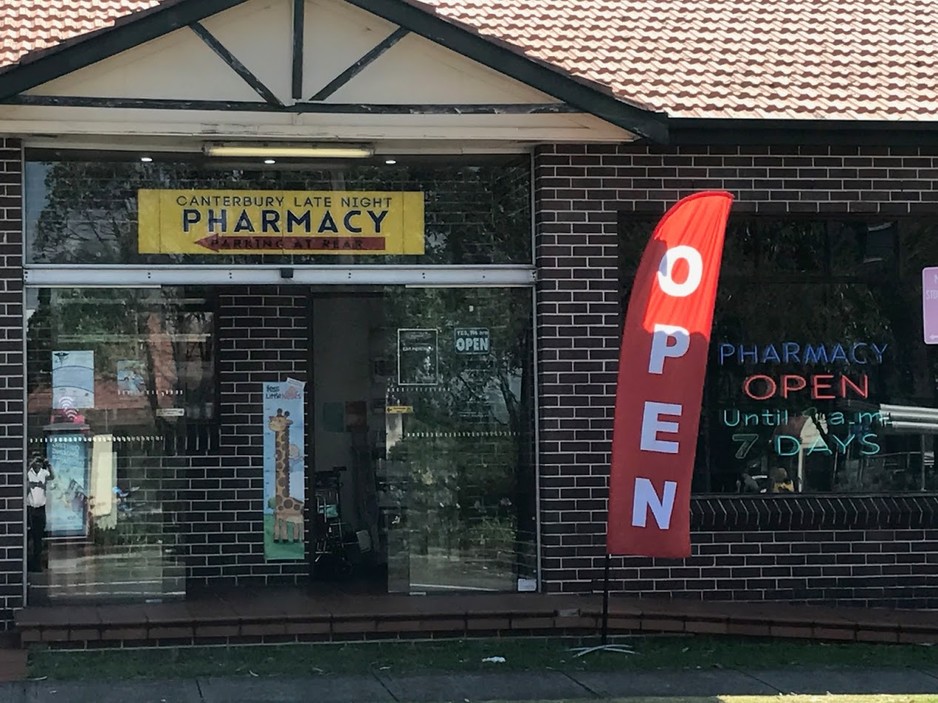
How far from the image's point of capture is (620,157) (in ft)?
31.8

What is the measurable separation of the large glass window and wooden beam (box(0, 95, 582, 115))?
142cm

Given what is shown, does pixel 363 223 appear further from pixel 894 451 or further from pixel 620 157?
pixel 894 451

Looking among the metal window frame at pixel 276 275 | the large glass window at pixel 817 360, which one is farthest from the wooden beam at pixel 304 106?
the large glass window at pixel 817 360

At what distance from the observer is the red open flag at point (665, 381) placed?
26.6 feet

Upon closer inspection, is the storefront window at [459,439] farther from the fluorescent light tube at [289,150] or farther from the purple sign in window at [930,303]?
the purple sign in window at [930,303]

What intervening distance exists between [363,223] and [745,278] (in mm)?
2873

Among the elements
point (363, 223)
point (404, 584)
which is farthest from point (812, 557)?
Answer: point (363, 223)

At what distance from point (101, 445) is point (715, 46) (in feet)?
18.9

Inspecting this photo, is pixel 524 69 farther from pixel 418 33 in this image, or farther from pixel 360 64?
pixel 360 64

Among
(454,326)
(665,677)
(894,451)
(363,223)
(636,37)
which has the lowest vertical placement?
(665,677)

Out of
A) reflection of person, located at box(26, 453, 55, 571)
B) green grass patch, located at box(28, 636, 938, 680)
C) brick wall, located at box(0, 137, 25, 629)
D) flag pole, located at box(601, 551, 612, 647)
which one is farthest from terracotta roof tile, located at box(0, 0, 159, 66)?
flag pole, located at box(601, 551, 612, 647)

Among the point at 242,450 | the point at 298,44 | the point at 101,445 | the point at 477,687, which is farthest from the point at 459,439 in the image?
the point at 298,44

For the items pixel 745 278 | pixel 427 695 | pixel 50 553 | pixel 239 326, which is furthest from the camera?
pixel 239 326

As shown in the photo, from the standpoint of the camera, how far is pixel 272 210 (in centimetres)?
962
